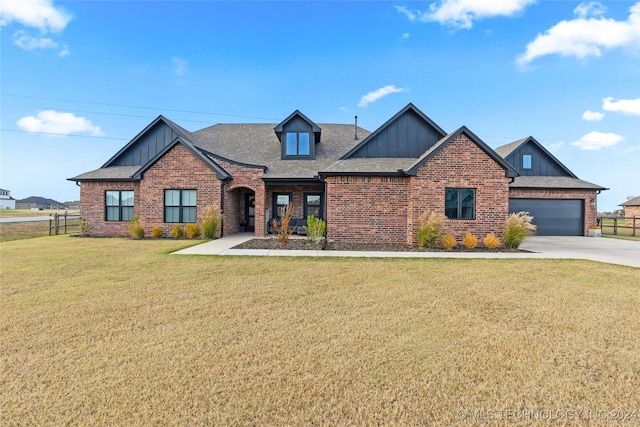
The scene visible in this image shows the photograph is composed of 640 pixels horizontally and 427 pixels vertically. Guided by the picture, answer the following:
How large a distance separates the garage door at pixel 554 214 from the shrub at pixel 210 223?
1688 cm

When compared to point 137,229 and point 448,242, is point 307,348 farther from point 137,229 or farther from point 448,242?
point 137,229

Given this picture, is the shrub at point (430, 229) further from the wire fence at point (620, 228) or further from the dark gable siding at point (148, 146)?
the dark gable siding at point (148, 146)

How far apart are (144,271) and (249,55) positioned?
20.6 m

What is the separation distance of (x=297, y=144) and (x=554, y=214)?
16189mm

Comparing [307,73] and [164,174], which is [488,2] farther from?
[164,174]

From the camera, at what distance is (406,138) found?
1334 cm

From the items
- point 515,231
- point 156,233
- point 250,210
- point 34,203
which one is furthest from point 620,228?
point 34,203

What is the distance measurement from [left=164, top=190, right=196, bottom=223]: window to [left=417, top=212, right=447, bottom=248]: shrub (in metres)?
11.0

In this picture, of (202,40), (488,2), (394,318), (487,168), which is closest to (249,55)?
(202,40)

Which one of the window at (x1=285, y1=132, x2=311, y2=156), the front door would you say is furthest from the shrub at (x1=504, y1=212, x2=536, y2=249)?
the front door

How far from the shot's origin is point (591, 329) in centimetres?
377

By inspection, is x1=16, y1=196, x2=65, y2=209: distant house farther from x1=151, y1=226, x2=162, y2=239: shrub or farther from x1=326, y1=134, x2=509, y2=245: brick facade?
x1=326, y1=134, x2=509, y2=245: brick facade

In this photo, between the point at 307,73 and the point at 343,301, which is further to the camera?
the point at 307,73

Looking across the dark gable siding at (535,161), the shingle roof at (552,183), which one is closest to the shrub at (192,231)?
the shingle roof at (552,183)
